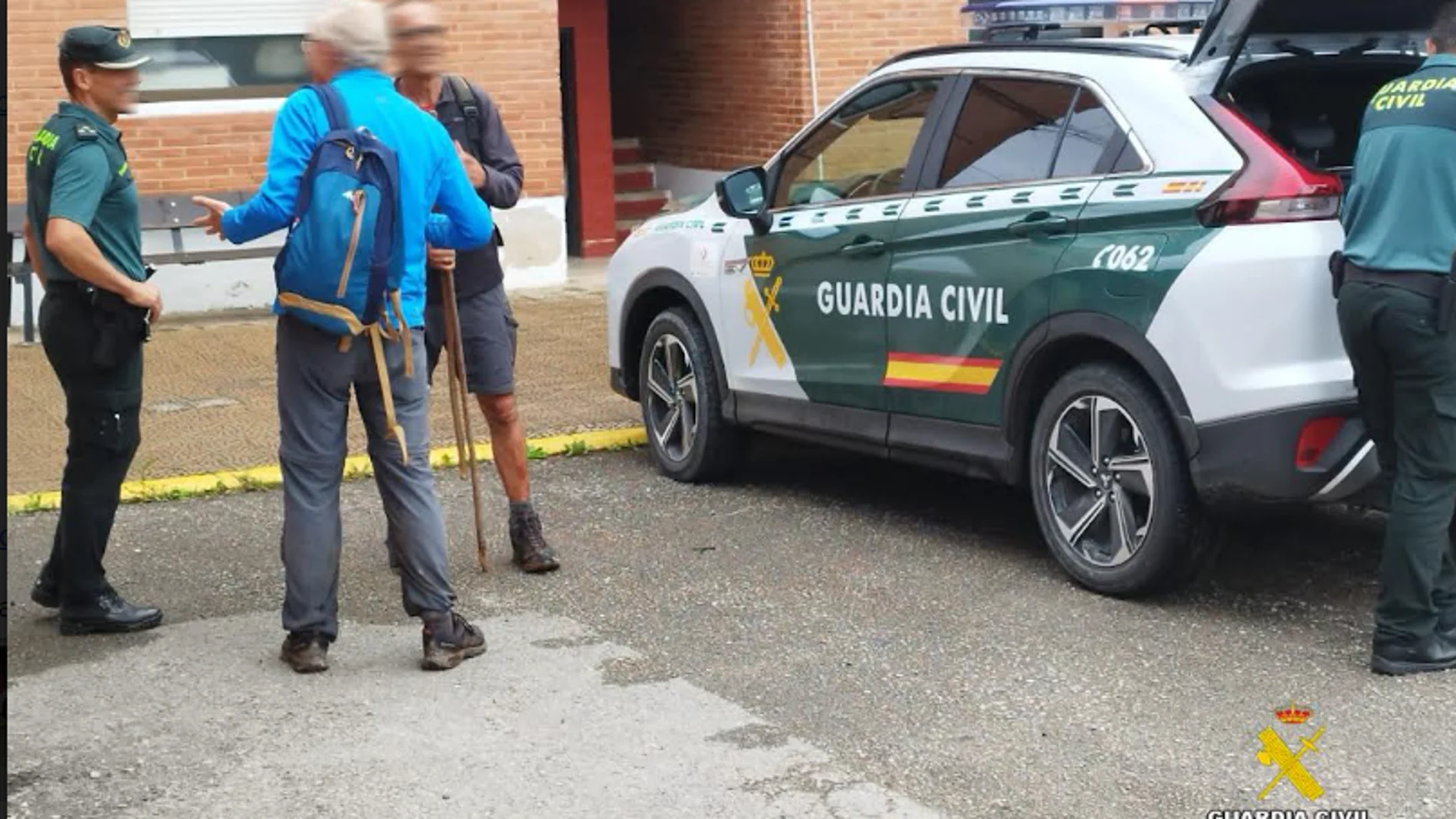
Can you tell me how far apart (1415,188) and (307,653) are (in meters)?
3.45

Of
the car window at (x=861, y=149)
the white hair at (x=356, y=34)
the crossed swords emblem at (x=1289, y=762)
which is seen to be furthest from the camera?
the car window at (x=861, y=149)

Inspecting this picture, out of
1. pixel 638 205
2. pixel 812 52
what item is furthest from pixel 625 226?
pixel 812 52

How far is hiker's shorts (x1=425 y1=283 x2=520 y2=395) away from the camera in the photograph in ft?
23.1

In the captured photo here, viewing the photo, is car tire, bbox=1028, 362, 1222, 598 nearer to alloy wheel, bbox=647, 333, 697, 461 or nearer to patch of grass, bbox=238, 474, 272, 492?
alloy wheel, bbox=647, 333, 697, 461

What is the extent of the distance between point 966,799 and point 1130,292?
1.99 meters

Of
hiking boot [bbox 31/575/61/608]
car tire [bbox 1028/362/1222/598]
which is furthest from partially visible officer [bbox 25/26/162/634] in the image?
car tire [bbox 1028/362/1222/598]

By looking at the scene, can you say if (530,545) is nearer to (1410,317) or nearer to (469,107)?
(469,107)

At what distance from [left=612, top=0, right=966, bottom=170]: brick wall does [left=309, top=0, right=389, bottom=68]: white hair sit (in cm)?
933

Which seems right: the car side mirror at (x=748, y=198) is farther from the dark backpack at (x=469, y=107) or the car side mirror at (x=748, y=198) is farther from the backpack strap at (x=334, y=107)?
the backpack strap at (x=334, y=107)

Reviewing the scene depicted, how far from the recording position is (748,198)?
26.6 feet

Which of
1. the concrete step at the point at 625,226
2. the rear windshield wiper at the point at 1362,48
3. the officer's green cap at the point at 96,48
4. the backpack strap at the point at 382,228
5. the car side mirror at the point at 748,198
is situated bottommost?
the concrete step at the point at 625,226

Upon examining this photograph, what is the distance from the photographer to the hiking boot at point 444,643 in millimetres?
6043

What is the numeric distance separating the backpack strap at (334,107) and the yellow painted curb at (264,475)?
2.31 metres

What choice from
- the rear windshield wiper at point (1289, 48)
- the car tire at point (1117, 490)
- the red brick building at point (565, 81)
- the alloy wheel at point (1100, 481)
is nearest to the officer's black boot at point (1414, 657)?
the car tire at point (1117, 490)
